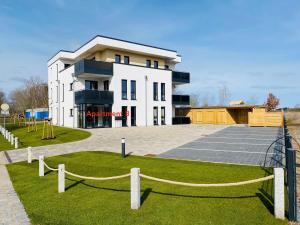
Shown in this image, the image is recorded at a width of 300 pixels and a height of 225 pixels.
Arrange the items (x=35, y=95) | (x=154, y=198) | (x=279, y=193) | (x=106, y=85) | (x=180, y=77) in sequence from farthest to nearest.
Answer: (x=35, y=95)
(x=180, y=77)
(x=106, y=85)
(x=154, y=198)
(x=279, y=193)

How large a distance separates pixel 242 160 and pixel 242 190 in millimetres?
4489

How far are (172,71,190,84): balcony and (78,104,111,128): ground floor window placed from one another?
12.8m

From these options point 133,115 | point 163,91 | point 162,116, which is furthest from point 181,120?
point 133,115

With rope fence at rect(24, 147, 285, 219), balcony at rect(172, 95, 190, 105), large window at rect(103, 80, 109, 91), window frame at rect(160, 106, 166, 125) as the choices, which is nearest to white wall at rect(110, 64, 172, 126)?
window frame at rect(160, 106, 166, 125)

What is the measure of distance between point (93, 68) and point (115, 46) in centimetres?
454

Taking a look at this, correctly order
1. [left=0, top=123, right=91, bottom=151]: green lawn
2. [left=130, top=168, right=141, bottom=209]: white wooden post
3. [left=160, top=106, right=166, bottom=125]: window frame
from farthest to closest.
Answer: [left=160, top=106, right=166, bottom=125]: window frame < [left=0, top=123, right=91, bottom=151]: green lawn < [left=130, top=168, right=141, bottom=209]: white wooden post

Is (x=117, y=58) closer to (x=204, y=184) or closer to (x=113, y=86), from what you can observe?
(x=113, y=86)

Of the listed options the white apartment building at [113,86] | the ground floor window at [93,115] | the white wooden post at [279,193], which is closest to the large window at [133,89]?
the white apartment building at [113,86]

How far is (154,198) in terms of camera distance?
637 cm

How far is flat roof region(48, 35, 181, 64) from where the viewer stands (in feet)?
96.8

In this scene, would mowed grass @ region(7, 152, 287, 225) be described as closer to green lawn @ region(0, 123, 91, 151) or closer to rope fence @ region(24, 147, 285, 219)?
rope fence @ region(24, 147, 285, 219)

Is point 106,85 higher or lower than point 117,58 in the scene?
lower

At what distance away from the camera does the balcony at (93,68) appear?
89.4 feet

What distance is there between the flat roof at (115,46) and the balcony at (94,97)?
5987 mm
